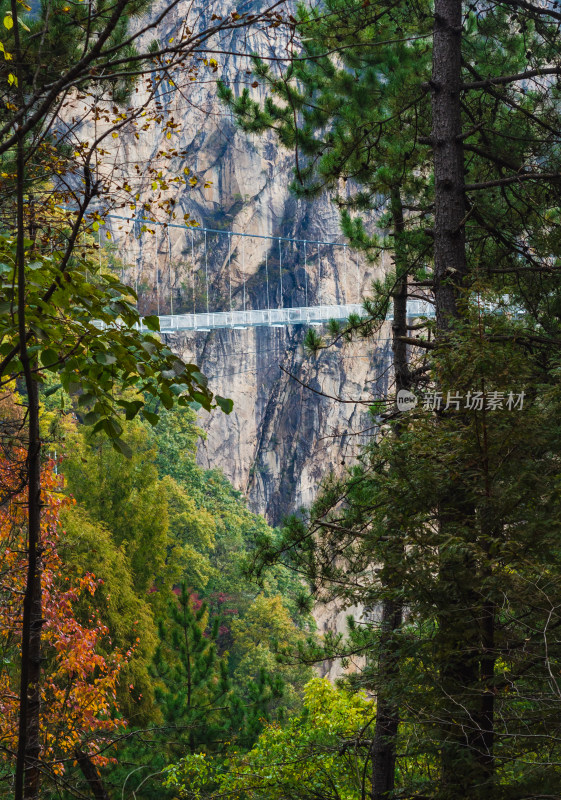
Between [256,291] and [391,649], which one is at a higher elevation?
[256,291]

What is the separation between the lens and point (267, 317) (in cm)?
2602

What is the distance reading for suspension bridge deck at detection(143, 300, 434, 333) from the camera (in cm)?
2459

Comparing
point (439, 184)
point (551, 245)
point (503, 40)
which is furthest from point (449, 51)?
point (503, 40)

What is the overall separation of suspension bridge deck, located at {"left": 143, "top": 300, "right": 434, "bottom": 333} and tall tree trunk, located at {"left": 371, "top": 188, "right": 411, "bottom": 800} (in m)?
20.0

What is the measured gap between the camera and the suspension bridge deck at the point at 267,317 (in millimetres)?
24594

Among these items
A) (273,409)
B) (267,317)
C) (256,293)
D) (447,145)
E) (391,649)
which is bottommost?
(273,409)

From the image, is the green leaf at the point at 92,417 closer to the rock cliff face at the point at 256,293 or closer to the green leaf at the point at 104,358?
the green leaf at the point at 104,358

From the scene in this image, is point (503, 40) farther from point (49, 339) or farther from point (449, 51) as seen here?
point (49, 339)

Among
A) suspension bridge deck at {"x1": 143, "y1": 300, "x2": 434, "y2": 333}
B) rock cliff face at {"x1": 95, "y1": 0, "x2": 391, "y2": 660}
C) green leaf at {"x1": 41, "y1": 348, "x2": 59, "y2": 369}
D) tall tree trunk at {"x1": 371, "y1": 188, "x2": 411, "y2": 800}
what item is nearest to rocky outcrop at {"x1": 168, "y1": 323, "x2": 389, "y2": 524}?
rock cliff face at {"x1": 95, "y1": 0, "x2": 391, "y2": 660}

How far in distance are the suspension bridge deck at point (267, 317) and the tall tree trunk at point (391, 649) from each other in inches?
786

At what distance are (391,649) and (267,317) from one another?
78.9 ft

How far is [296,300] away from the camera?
28.4m

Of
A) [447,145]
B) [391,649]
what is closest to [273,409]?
[447,145]

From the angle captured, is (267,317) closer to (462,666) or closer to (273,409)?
(273,409)
